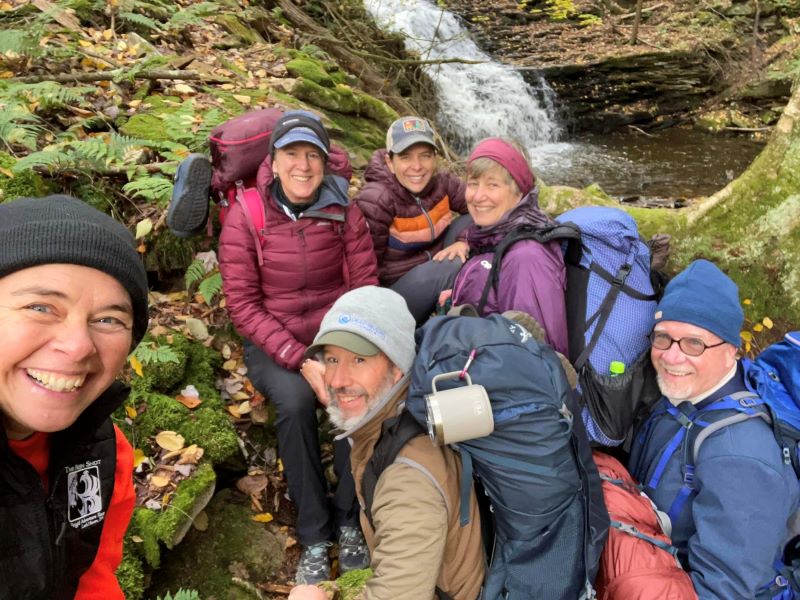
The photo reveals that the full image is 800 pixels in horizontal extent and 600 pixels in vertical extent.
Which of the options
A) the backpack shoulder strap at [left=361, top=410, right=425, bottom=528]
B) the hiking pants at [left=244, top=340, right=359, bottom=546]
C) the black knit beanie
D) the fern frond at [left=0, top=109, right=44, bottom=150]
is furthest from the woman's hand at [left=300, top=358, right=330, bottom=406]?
the fern frond at [left=0, top=109, right=44, bottom=150]

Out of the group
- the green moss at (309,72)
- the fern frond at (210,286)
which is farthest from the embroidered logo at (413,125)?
the green moss at (309,72)

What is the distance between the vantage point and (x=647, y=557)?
2.69 m

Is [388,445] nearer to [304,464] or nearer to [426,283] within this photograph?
[304,464]

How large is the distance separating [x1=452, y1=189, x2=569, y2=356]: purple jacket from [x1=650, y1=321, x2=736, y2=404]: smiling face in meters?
0.61

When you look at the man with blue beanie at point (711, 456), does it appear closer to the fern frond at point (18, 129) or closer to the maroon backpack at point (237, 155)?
the maroon backpack at point (237, 155)

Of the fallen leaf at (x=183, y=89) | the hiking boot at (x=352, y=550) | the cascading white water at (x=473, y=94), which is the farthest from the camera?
the cascading white water at (x=473, y=94)

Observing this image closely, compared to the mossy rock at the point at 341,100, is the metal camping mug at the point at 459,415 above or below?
below

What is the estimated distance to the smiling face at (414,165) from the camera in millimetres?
4551

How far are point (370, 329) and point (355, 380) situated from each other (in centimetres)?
27

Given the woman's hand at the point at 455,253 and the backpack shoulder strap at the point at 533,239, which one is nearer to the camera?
the backpack shoulder strap at the point at 533,239

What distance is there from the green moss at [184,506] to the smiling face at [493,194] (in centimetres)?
272

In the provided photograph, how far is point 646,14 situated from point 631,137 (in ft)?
27.5

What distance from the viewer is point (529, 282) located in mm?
3324

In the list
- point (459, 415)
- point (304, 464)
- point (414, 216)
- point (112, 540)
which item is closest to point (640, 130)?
point (414, 216)
